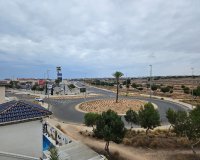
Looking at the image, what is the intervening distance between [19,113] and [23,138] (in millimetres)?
1472

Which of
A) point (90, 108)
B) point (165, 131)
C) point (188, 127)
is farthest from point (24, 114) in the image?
point (90, 108)

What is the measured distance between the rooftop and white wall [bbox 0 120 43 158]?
1.27 ft

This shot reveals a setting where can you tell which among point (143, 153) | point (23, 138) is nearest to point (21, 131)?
point (23, 138)

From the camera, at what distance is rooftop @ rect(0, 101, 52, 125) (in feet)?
47.6

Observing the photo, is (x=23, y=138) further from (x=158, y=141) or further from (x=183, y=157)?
(x=158, y=141)

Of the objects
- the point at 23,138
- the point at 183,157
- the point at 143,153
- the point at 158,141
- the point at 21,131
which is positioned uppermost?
the point at 21,131

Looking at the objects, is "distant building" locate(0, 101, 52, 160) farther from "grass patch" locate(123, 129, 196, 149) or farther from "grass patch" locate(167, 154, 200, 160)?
"grass patch" locate(123, 129, 196, 149)

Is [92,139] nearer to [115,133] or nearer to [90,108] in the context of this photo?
[115,133]

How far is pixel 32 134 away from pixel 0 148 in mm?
1921

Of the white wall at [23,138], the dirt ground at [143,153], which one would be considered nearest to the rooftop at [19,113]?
the white wall at [23,138]

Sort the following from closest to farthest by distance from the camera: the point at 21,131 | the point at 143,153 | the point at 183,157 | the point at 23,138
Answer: the point at 21,131 → the point at 23,138 → the point at 183,157 → the point at 143,153

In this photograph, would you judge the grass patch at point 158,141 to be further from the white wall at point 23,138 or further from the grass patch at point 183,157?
the white wall at point 23,138

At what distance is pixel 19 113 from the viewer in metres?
15.1

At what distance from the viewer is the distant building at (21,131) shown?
47.2 ft
